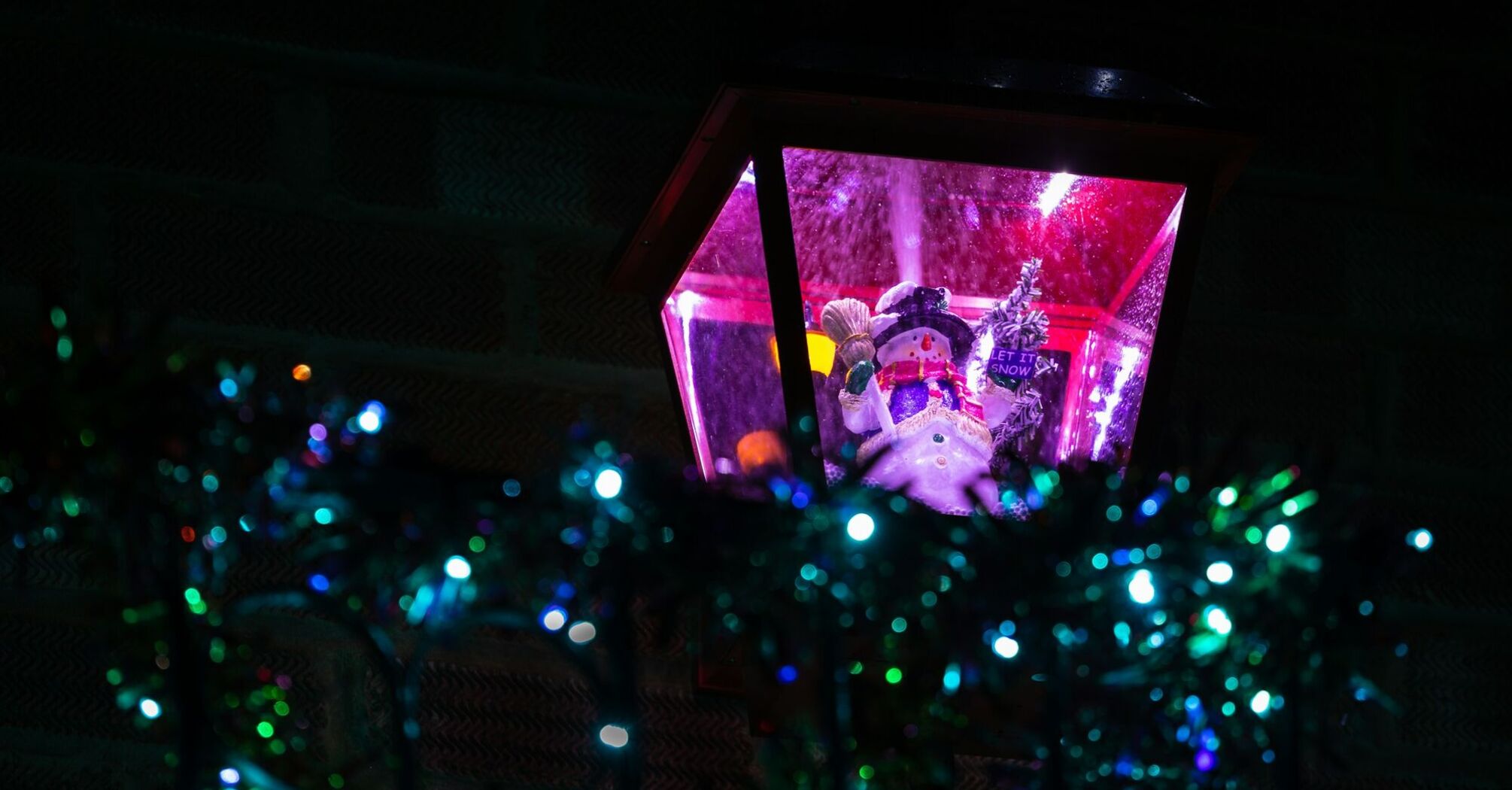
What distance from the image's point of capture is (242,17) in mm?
1405

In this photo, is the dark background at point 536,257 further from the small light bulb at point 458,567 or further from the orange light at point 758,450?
the small light bulb at point 458,567

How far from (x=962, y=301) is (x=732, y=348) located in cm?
17

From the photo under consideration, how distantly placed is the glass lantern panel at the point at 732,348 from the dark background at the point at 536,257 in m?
0.32

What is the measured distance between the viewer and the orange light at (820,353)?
97cm

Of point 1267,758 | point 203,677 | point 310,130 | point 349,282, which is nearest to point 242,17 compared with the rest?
point 310,130

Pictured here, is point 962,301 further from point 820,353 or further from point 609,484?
point 609,484

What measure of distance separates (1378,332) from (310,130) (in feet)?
3.71

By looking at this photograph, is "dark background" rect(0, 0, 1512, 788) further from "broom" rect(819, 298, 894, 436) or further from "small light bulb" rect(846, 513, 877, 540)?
"small light bulb" rect(846, 513, 877, 540)

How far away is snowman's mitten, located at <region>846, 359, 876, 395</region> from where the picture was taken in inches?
38.9

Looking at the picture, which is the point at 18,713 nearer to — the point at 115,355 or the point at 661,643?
the point at 115,355

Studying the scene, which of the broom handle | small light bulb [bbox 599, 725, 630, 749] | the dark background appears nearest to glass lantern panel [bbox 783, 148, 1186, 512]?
the broom handle

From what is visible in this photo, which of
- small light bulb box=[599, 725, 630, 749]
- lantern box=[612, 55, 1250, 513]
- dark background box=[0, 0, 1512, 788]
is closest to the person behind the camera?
small light bulb box=[599, 725, 630, 749]

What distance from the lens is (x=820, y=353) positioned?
38.5 inches

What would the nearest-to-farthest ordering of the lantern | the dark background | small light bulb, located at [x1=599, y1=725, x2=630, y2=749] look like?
small light bulb, located at [x1=599, y1=725, x2=630, y2=749]
the lantern
the dark background
